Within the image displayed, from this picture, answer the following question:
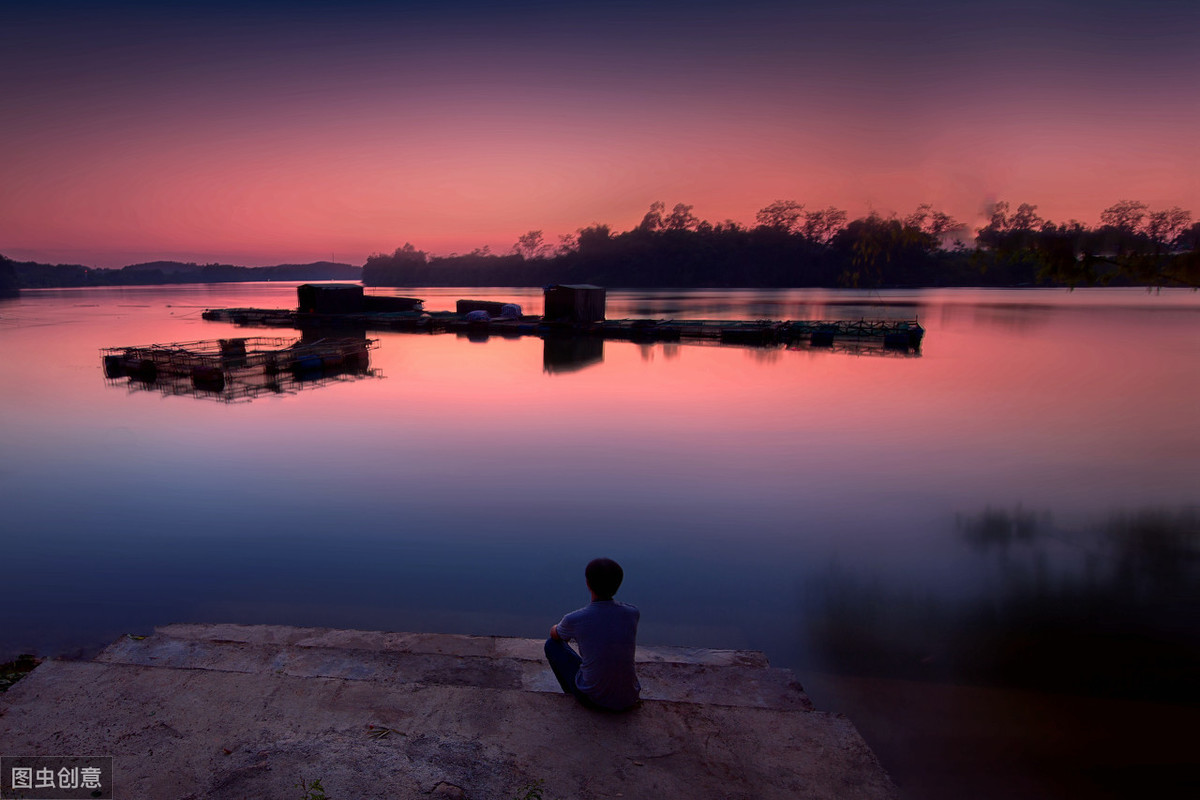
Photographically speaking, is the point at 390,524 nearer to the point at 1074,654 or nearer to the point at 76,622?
the point at 76,622

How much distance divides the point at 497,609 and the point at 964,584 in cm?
846

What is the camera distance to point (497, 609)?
967 centimetres

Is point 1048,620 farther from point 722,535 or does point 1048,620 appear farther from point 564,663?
point 564,663

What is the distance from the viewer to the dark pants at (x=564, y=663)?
15.8 feet

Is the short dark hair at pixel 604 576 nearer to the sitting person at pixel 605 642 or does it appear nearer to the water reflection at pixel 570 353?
the sitting person at pixel 605 642

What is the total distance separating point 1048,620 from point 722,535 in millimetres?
5668

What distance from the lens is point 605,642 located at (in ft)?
14.8

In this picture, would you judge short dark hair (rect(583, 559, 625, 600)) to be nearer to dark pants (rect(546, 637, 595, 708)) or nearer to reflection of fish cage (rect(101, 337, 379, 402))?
dark pants (rect(546, 637, 595, 708))

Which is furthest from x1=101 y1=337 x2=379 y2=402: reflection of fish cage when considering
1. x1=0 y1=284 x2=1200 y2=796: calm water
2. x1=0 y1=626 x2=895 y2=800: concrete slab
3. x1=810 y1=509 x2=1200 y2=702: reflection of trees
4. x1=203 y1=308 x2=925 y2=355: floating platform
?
x1=810 y1=509 x2=1200 y2=702: reflection of trees

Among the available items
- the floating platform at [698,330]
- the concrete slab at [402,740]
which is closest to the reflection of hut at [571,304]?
the floating platform at [698,330]

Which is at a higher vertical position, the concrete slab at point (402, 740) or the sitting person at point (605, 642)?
the sitting person at point (605, 642)

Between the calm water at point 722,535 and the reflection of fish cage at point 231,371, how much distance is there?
7.84ft

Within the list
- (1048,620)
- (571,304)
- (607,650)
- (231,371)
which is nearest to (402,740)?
(607,650)

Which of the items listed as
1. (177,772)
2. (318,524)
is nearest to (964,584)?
(177,772)
